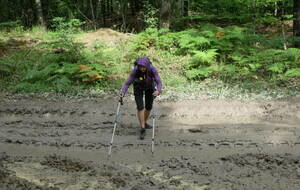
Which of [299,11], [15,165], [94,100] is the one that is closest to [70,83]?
[94,100]

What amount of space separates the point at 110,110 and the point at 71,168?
3.42 metres

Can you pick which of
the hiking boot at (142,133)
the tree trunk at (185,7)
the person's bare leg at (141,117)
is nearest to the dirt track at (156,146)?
the hiking boot at (142,133)

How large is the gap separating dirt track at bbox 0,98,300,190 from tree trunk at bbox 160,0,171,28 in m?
6.30

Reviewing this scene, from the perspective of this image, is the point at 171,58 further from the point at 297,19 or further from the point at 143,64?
the point at 143,64

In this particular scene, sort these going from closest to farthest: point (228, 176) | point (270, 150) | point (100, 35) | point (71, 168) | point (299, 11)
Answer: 1. point (228, 176)
2. point (71, 168)
3. point (270, 150)
4. point (299, 11)
5. point (100, 35)

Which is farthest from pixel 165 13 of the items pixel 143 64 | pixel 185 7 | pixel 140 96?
pixel 143 64

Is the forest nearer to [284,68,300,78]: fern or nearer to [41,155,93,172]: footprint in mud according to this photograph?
[284,68,300,78]: fern

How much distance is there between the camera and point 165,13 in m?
15.2

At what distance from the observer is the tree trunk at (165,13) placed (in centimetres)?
1502

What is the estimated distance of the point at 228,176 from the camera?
5.96 m

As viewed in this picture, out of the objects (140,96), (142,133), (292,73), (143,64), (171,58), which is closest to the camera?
(143,64)

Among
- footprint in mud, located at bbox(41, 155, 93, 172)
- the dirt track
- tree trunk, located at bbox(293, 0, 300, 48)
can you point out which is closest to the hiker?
the dirt track

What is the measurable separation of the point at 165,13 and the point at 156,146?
931 cm

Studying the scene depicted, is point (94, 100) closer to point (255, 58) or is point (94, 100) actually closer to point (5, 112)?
point (5, 112)
